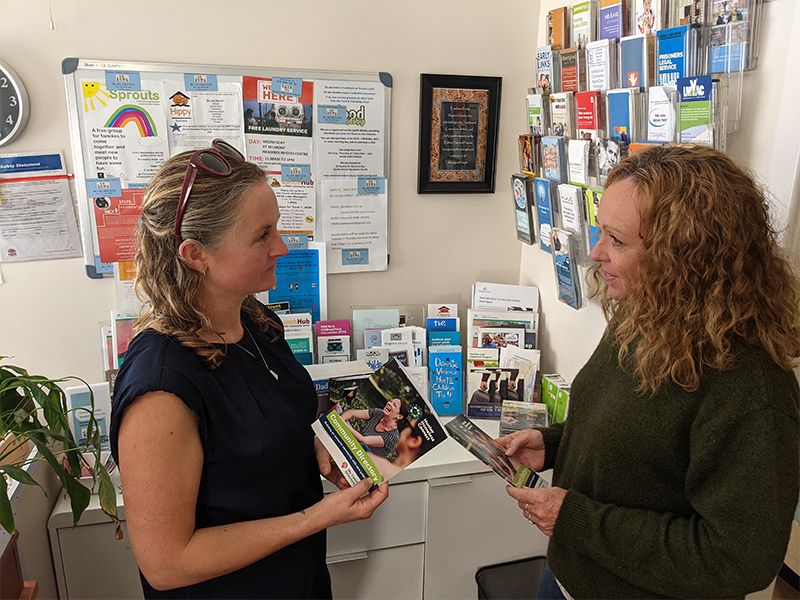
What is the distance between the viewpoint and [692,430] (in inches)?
37.8

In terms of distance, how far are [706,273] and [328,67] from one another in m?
1.56

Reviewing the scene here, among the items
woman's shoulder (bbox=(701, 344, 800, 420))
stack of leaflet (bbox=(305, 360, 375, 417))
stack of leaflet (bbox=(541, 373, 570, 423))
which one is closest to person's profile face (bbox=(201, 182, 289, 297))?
stack of leaflet (bbox=(305, 360, 375, 417))

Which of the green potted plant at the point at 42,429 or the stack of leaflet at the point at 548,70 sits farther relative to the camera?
the stack of leaflet at the point at 548,70

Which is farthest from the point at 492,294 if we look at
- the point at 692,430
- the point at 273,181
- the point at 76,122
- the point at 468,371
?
the point at 76,122

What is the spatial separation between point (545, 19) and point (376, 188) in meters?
0.89

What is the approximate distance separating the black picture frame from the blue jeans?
56.5 inches

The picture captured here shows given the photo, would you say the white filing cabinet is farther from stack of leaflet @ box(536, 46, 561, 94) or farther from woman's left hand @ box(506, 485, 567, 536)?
stack of leaflet @ box(536, 46, 561, 94)

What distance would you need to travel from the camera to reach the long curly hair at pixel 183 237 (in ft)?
3.65

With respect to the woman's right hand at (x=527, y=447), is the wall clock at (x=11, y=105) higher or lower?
higher

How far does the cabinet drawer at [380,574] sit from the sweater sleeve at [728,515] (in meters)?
1.14

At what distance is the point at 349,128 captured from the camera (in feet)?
6.99

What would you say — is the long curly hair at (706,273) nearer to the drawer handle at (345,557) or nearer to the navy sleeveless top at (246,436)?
the navy sleeveless top at (246,436)

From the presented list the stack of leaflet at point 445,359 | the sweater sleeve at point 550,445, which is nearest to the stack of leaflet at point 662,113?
the sweater sleeve at point 550,445

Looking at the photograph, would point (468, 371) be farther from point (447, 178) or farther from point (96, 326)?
point (96, 326)
